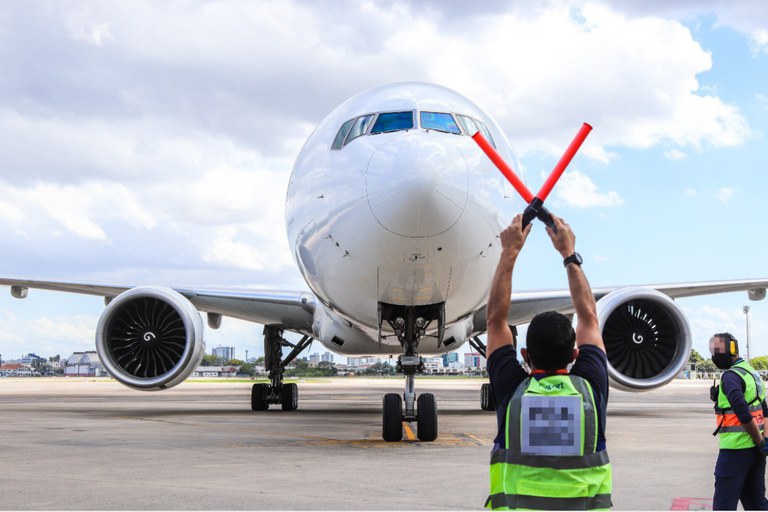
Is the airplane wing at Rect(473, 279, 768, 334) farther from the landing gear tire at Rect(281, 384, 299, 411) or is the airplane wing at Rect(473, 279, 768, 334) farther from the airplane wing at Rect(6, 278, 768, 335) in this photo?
the landing gear tire at Rect(281, 384, 299, 411)

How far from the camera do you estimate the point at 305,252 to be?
387 inches

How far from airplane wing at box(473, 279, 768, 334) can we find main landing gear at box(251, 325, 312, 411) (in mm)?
4445

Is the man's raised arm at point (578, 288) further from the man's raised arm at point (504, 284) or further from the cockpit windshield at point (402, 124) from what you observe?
the cockpit windshield at point (402, 124)

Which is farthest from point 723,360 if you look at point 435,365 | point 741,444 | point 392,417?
point 435,365

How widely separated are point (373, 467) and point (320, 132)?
168 inches

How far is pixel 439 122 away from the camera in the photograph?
8.77 metres

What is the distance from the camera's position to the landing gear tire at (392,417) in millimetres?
9375

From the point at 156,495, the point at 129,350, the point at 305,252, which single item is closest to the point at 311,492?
the point at 156,495

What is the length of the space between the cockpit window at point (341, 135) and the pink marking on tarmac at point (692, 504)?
5061 mm

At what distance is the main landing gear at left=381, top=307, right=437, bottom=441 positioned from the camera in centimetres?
941

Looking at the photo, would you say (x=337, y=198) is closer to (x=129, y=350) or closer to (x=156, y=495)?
(x=156, y=495)

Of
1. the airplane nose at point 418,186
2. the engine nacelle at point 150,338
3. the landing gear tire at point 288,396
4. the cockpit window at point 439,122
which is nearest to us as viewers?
the airplane nose at point 418,186

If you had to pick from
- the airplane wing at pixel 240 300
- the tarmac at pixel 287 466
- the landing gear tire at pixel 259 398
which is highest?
the airplane wing at pixel 240 300

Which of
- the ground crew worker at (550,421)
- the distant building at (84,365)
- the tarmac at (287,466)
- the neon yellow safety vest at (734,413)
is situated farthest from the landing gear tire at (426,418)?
the distant building at (84,365)
